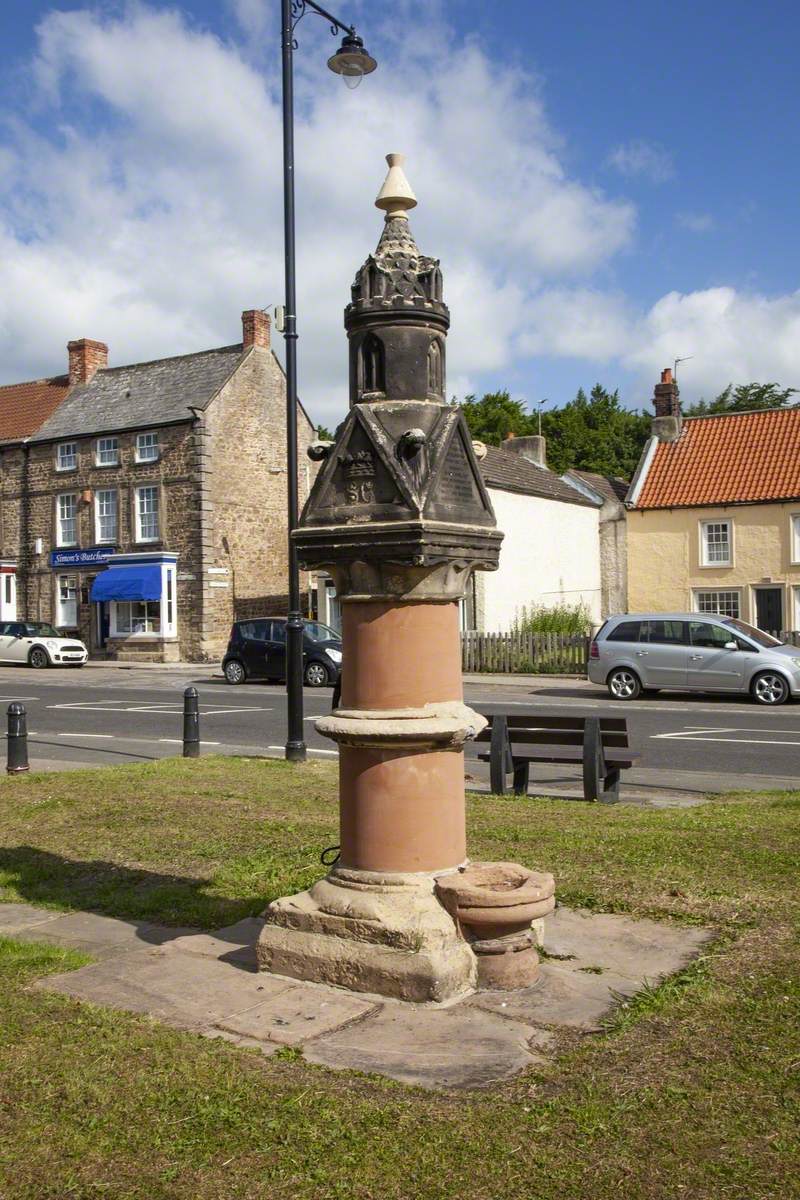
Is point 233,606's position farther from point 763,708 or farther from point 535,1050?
point 535,1050

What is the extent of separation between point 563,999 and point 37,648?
32.7 meters

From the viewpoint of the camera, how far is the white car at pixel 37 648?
35.3 m

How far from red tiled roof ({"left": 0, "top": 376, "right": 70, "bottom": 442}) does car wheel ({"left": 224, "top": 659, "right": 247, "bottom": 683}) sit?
59.3ft

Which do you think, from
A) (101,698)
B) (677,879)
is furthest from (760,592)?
(677,879)

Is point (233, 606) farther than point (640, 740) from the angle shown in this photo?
Yes

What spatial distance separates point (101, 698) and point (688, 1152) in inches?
841

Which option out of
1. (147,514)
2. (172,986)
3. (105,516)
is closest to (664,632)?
(172,986)

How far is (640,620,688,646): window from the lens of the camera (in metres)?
22.6

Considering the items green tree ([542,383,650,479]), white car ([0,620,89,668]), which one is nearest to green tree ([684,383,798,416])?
green tree ([542,383,650,479])

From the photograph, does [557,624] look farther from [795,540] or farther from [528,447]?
[528,447]

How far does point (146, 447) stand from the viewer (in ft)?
127

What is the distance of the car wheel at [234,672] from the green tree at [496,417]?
110 ft

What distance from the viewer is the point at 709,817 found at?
9.18 m

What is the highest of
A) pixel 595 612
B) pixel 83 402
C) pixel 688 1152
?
pixel 83 402
